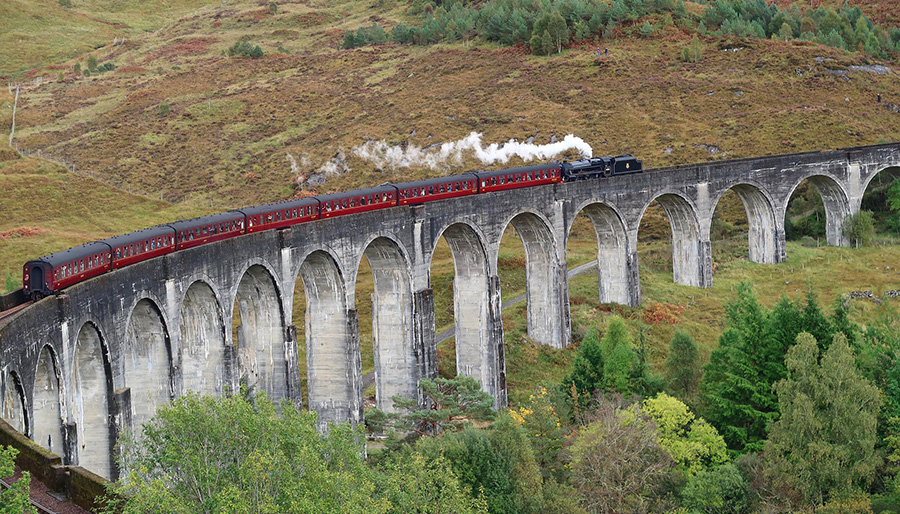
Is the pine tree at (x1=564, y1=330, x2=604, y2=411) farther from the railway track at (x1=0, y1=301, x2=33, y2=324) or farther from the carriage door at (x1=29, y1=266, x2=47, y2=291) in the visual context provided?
the railway track at (x1=0, y1=301, x2=33, y2=324)

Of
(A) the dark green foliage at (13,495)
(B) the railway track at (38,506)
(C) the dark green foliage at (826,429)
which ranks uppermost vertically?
(A) the dark green foliage at (13,495)

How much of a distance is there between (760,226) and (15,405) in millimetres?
67693

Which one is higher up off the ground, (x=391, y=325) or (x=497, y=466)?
(x=391, y=325)

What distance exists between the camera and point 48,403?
40062 millimetres

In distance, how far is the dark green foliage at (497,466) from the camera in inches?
1746

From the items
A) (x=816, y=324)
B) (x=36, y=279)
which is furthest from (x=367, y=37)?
(x=36, y=279)

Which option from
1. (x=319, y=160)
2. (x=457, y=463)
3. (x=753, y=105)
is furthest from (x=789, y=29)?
(x=457, y=463)

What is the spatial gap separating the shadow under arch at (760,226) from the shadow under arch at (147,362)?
55.2 meters

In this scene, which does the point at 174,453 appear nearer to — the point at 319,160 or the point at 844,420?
the point at 844,420

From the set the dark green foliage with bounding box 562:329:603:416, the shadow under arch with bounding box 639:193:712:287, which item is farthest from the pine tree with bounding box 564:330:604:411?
the shadow under arch with bounding box 639:193:712:287

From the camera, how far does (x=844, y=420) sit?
48531 mm

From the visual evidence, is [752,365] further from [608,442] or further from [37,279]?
[37,279]

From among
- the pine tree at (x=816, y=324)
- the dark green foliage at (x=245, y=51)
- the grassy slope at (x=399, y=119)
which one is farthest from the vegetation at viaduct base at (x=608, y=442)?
the dark green foliage at (x=245, y=51)

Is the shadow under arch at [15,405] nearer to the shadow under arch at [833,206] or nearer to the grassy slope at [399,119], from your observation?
the grassy slope at [399,119]
